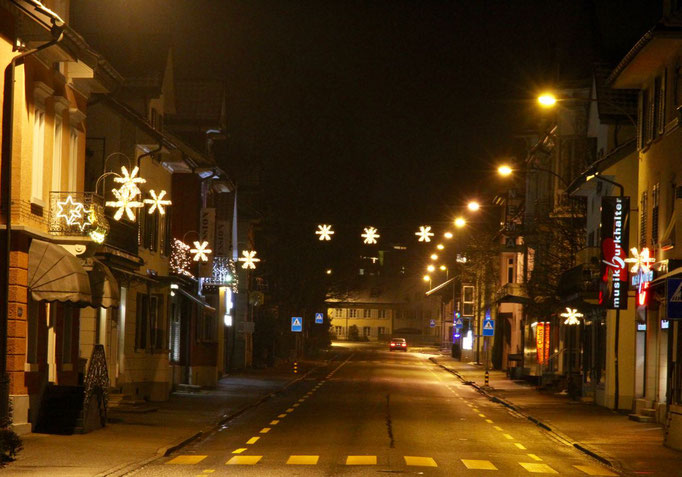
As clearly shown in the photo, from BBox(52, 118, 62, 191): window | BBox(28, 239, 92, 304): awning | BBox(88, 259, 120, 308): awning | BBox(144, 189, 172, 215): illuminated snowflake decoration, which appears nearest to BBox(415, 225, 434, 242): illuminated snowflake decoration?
BBox(144, 189, 172, 215): illuminated snowflake decoration

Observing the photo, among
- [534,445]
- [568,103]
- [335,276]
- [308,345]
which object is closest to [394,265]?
[308,345]

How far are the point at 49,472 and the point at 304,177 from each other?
171 feet

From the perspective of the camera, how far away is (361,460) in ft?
62.0

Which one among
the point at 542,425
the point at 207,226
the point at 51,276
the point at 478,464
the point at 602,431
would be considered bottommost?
the point at 542,425

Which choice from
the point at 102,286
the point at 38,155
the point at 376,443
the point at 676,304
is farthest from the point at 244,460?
the point at 38,155

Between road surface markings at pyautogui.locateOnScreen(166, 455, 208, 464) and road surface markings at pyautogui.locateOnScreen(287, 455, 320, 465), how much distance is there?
149cm

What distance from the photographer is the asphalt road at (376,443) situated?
707 inches

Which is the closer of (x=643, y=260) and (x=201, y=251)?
(x=643, y=260)

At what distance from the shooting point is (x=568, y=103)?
49219 millimetres

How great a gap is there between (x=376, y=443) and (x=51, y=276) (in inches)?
→ 266

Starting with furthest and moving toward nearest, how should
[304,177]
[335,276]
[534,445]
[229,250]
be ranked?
[335,276] < [304,177] < [229,250] < [534,445]

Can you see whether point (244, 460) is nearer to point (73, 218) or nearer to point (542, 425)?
point (73, 218)

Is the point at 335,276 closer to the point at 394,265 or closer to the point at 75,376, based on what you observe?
the point at 75,376

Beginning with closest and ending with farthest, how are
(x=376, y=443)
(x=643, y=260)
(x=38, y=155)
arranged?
(x=376, y=443) < (x=38, y=155) < (x=643, y=260)
